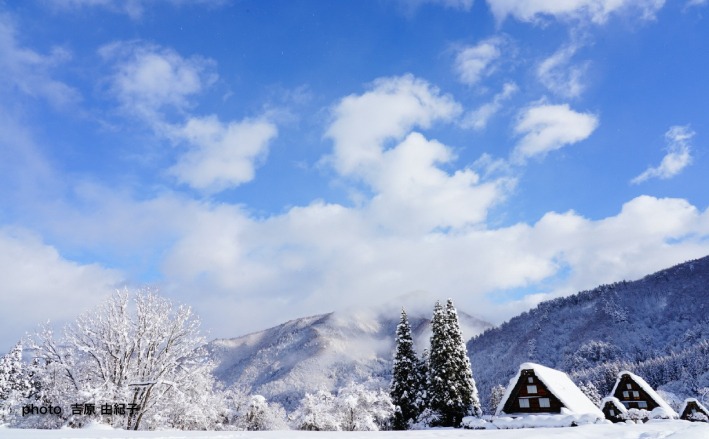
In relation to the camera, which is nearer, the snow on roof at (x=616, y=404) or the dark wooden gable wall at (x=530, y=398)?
the dark wooden gable wall at (x=530, y=398)

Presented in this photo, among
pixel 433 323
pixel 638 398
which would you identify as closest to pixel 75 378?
pixel 433 323

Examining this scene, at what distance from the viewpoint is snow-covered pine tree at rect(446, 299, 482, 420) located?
4334 centimetres

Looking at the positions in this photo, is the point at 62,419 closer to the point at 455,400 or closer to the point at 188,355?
the point at 188,355

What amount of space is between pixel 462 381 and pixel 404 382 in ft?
22.0

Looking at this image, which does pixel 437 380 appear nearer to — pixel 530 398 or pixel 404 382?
pixel 404 382

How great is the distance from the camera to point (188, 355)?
29297mm

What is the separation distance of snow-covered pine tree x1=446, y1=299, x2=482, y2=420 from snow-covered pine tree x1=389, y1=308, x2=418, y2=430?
5.07m

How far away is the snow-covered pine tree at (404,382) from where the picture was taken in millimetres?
46406

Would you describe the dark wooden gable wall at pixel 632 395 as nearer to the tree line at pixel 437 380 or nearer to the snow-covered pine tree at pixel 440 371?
the tree line at pixel 437 380

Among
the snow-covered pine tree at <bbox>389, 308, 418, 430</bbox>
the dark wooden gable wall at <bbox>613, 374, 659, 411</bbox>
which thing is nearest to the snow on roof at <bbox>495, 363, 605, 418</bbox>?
the snow-covered pine tree at <bbox>389, 308, 418, 430</bbox>

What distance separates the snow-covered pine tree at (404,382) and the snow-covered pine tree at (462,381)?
5.07m

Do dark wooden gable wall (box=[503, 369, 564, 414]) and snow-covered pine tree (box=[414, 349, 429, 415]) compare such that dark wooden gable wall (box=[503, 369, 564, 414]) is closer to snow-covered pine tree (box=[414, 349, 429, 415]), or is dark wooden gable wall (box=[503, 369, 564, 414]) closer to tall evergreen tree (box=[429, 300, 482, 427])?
tall evergreen tree (box=[429, 300, 482, 427])

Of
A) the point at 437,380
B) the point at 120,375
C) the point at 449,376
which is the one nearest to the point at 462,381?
the point at 449,376

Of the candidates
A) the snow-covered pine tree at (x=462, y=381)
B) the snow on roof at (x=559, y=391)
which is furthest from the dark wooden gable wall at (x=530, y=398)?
the snow-covered pine tree at (x=462, y=381)
